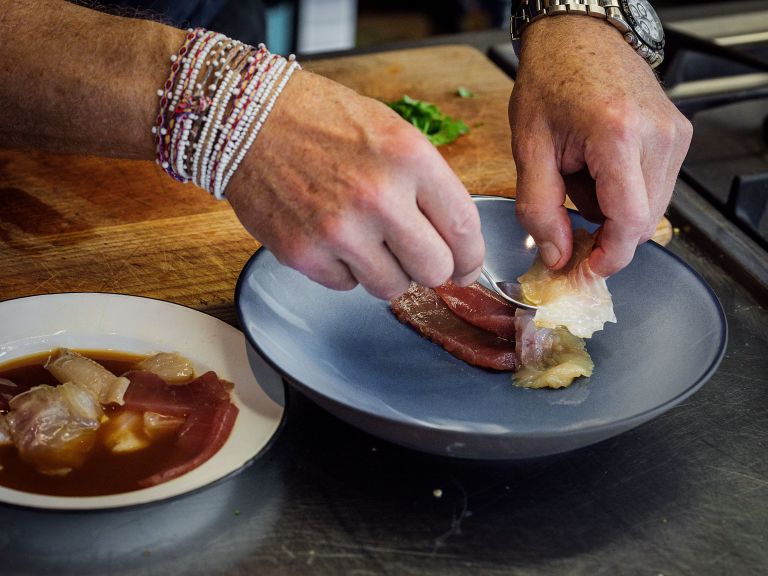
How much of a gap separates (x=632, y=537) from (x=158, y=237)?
0.98m

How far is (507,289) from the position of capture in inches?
55.6

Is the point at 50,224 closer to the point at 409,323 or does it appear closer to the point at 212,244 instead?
the point at 212,244

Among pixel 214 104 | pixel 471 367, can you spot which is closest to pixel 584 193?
pixel 471 367

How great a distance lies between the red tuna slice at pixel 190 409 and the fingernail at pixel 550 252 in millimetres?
511

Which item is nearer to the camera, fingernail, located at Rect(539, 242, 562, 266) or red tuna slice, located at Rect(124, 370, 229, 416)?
red tuna slice, located at Rect(124, 370, 229, 416)

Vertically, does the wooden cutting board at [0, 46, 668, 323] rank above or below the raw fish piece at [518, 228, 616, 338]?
below

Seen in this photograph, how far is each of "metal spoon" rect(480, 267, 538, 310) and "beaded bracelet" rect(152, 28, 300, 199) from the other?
483mm

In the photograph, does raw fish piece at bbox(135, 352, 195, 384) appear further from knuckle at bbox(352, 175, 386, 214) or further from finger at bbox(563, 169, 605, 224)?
finger at bbox(563, 169, 605, 224)

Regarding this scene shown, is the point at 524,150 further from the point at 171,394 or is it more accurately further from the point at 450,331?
the point at 171,394

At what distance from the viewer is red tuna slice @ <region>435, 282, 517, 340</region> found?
1.33 m

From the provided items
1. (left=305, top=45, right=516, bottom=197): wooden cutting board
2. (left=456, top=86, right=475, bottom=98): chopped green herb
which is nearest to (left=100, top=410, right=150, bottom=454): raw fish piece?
(left=305, top=45, right=516, bottom=197): wooden cutting board

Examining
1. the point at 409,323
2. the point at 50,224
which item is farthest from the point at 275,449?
the point at 50,224

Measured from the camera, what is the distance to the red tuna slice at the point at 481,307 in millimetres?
1329

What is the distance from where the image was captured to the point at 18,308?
4.13 feet
